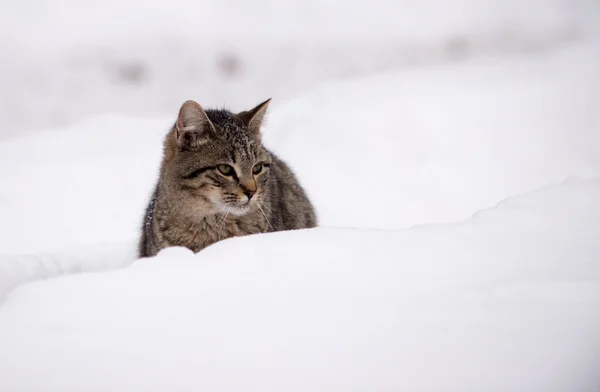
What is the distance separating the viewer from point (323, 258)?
1.21 metres

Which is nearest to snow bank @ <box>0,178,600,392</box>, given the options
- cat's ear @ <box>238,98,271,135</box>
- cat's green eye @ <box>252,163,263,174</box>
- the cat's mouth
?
the cat's mouth

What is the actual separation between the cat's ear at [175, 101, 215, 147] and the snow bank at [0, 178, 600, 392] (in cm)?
60

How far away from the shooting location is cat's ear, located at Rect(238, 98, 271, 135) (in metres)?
1.92

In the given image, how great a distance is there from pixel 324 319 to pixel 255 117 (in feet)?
3.72

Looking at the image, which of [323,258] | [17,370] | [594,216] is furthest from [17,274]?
[594,216]

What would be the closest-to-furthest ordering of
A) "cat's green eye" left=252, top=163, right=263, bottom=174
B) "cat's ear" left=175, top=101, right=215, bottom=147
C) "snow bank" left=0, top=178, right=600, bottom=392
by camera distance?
"snow bank" left=0, top=178, right=600, bottom=392
"cat's ear" left=175, top=101, right=215, bottom=147
"cat's green eye" left=252, top=163, right=263, bottom=174

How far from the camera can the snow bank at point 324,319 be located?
826mm

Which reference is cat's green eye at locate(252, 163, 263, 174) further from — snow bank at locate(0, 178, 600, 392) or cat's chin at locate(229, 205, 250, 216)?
snow bank at locate(0, 178, 600, 392)

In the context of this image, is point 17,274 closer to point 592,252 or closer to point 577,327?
point 577,327

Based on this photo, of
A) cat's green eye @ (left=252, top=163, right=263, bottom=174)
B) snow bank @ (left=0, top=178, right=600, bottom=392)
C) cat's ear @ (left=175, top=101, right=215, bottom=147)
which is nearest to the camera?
snow bank @ (left=0, top=178, right=600, bottom=392)

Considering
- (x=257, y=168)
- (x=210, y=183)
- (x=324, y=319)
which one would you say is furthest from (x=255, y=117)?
(x=324, y=319)

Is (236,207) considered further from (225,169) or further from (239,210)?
(225,169)

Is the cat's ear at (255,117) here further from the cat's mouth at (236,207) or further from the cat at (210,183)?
the cat's mouth at (236,207)

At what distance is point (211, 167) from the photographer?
1.78 metres
